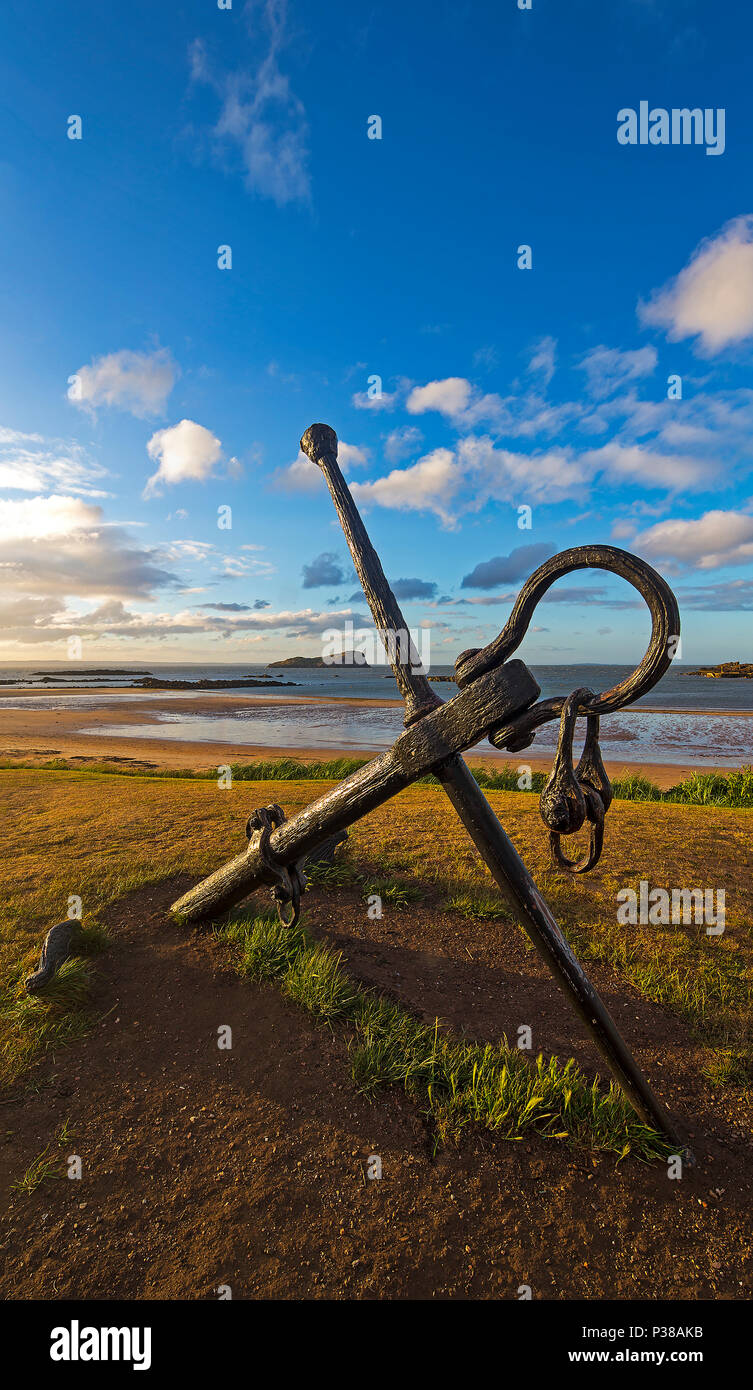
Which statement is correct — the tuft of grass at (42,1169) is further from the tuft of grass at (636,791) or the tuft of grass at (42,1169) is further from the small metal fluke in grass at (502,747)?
the tuft of grass at (636,791)

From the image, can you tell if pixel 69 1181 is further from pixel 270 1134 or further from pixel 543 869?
pixel 543 869

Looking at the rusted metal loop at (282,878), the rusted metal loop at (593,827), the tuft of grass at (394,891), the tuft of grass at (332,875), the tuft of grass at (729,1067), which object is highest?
the rusted metal loop at (593,827)

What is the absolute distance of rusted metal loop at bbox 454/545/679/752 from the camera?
203 centimetres

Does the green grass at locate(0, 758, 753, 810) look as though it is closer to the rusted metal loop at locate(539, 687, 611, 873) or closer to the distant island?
the rusted metal loop at locate(539, 687, 611, 873)

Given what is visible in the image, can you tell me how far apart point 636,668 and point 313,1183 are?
263 centimetres

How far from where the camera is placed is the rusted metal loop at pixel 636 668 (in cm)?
203

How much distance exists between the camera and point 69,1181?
2484mm

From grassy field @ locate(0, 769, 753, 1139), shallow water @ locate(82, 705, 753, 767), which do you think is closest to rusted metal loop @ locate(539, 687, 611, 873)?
grassy field @ locate(0, 769, 753, 1139)

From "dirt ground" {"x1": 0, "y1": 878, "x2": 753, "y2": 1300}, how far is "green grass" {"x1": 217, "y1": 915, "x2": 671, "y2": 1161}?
0.09 metres

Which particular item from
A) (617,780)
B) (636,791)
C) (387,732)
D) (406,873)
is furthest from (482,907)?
(387,732)

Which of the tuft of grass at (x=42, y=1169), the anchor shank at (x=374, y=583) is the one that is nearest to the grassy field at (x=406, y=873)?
the tuft of grass at (x=42, y=1169)

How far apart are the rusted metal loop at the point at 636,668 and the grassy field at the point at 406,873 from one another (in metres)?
2.54
